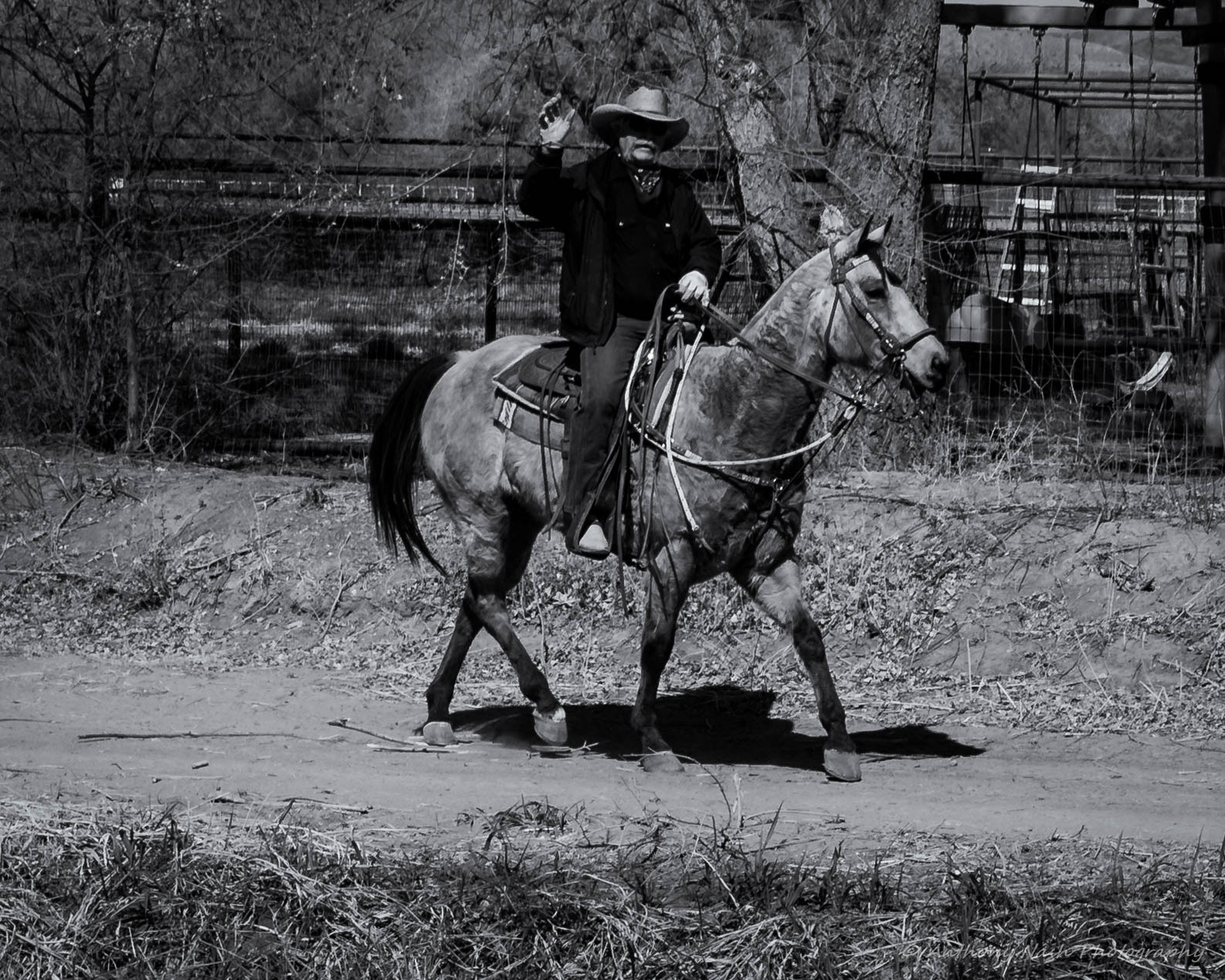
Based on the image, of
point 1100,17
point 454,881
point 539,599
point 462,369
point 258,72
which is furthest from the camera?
point 1100,17

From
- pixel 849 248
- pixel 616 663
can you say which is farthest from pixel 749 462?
pixel 616 663

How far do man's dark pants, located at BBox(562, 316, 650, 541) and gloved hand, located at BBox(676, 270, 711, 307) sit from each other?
1.12 feet

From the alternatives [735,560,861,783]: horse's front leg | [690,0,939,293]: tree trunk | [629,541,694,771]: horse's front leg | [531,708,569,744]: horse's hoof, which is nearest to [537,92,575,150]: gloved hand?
[629,541,694,771]: horse's front leg

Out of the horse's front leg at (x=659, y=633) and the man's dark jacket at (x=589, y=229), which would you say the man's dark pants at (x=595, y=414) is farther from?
the horse's front leg at (x=659, y=633)

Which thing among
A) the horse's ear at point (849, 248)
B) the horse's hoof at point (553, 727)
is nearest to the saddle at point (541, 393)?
the horse's hoof at point (553, 727)

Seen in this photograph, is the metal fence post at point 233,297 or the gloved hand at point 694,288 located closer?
the gloved hand at point 694,288

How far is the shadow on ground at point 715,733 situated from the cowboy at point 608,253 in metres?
1.19

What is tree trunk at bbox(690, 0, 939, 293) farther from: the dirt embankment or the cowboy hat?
the cowboy hat

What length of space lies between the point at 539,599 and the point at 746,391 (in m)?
3.42

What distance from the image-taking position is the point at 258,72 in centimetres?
1309

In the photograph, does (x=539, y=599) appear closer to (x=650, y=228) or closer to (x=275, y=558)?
(x=275, y=558)

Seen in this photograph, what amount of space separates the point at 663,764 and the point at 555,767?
0.54m

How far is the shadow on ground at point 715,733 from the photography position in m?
8.00

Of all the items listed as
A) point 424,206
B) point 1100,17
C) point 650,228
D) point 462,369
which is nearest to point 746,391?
point 650,228
